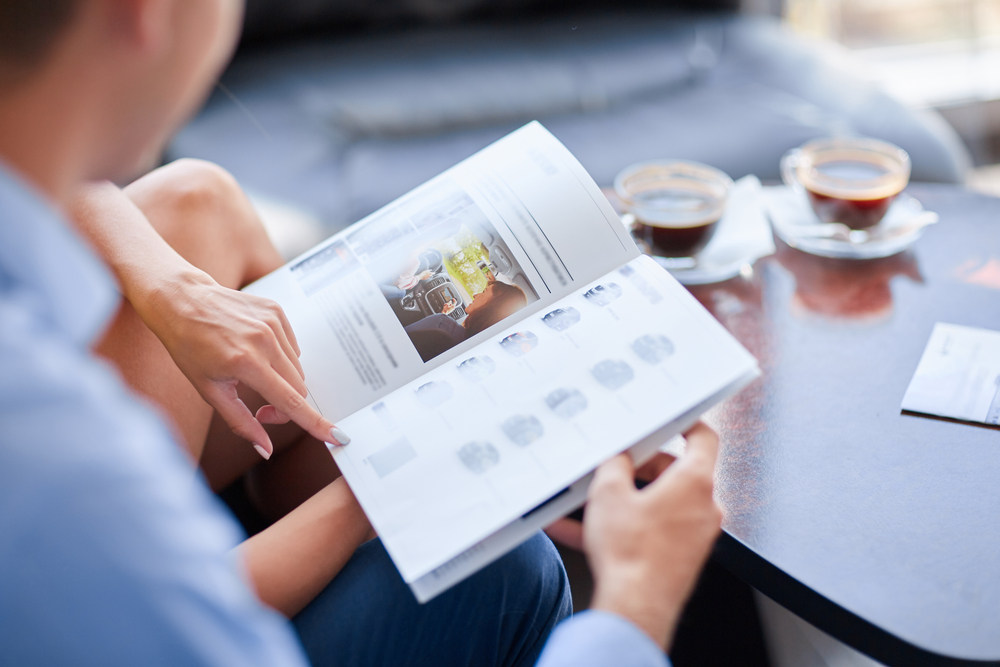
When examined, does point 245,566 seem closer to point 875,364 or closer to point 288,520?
point 288,520

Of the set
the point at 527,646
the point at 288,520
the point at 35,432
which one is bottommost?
the point at 527,646

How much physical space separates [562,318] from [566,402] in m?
0.10

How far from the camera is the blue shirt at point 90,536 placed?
0.37 m

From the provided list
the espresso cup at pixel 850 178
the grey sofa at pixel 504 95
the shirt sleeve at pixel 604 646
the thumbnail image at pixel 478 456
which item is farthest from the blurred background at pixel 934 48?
the shirt sleeve at pixel 604 646

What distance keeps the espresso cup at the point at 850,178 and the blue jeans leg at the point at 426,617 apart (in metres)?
0.57

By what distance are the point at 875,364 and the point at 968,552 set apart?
0.80 ft

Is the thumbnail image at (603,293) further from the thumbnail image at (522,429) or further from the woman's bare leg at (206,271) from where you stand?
the woman's bare leg at (206,271)

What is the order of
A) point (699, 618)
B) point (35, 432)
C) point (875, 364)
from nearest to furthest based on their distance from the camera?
point (35, 432) → point (875, 364) → point (699, 618)

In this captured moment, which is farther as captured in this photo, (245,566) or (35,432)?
(245,566)

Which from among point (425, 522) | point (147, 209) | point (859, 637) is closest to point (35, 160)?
point (425, 522)

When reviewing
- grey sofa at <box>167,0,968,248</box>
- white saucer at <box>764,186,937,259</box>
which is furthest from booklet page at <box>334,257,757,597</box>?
grey sofa at <box>167,0,968,248</box>

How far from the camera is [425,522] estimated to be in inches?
26.0

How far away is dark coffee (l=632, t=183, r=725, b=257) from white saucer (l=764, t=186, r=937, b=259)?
0.13m

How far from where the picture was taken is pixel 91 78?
0.47m
